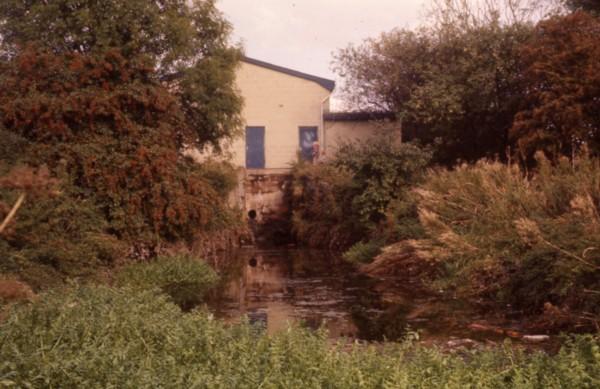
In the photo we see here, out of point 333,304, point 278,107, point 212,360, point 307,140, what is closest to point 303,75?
point 278,107

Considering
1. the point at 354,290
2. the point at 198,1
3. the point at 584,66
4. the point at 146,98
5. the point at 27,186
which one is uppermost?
the point at 198,1

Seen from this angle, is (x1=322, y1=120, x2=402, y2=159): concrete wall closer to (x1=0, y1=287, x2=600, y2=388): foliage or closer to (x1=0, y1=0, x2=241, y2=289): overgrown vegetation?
(x1=0, y1=0, x2=241, y2=289): overgrown vegetation

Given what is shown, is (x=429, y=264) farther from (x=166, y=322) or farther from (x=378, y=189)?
(x=166, y=322)

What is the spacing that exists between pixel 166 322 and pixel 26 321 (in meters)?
1.55

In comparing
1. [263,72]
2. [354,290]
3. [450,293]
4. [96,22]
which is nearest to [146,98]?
[96,22]

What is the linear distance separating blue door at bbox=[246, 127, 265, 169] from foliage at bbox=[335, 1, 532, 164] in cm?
464

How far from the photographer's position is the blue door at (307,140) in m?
36.1

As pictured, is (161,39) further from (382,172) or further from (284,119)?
(284,119)

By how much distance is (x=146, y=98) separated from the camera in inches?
785

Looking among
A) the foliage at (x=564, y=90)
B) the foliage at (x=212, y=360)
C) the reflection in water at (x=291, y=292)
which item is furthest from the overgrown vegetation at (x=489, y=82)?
the foliage at (x=212, y=360)

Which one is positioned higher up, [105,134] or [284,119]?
[284,119]

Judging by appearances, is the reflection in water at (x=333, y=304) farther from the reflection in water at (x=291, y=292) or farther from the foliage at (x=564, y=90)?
the foliage at (x=564, y=90)

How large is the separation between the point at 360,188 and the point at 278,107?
36.7ft

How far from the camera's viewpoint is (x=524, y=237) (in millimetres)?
13953
